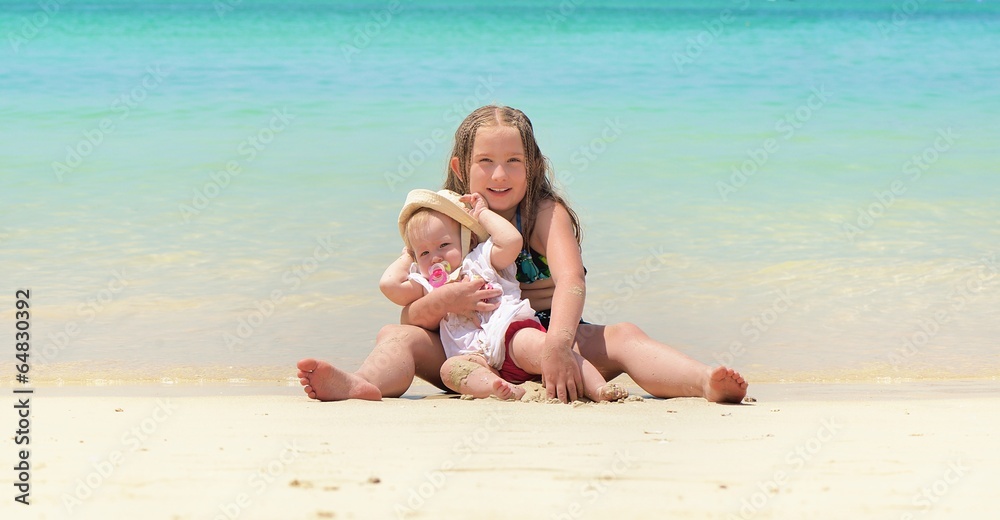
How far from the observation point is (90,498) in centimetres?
231

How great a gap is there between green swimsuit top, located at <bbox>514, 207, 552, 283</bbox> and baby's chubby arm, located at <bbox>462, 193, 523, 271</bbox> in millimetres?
135

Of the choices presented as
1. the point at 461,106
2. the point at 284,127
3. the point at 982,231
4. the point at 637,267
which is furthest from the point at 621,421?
the point at 461,106

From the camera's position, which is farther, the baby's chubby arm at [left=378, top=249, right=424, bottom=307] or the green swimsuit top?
the green swimsuit top

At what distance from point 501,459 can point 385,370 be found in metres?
1.05

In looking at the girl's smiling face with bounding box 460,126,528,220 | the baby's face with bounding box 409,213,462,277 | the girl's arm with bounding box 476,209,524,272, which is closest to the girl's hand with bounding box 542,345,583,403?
the girl's arm with bounding box 476,209,524,272

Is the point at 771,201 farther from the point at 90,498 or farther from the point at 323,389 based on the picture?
the point at 90,498

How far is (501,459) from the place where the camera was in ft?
8.45

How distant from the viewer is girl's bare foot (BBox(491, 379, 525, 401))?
341 centimetres

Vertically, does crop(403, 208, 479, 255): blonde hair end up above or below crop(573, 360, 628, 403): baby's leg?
above

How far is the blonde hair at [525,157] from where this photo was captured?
3.81 meters

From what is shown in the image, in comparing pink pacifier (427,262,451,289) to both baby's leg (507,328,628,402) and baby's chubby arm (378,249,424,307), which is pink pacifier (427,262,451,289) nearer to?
baby's chubby arm (378,249,424,307)

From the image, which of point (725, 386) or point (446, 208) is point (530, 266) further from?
point (725, 386)

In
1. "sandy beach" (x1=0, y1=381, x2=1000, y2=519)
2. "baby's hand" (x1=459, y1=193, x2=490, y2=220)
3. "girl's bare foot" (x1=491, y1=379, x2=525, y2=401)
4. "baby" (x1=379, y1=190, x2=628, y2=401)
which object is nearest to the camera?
"sandy beach" (x1=0, y1=381, x2=1000, y2=519)

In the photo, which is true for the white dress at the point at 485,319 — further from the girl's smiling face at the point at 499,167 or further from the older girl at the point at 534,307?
the girl's smiling face at the point at 499,167
